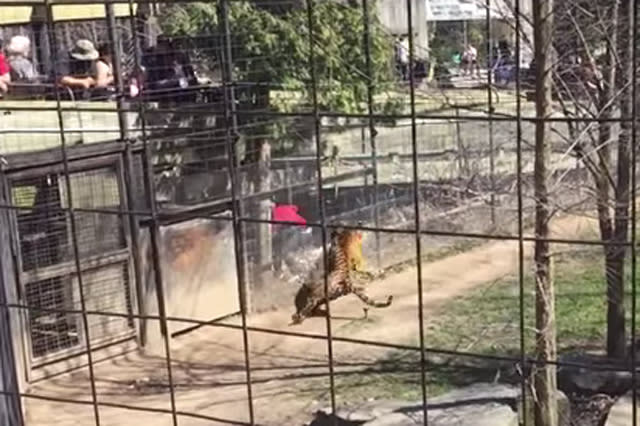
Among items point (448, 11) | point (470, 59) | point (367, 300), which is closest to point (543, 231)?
point (367, 300)

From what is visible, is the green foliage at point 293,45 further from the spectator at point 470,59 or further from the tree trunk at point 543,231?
the tree trunk at point 543,231

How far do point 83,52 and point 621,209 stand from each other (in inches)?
149

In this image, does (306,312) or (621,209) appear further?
(306,312)

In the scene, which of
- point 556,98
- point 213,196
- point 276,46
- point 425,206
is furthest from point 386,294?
point 556,98

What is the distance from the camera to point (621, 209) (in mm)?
5457

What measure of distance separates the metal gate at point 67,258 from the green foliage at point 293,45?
1.38 m

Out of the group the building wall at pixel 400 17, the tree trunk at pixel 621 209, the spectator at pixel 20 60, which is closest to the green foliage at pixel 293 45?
the building wall at pixel 400 17

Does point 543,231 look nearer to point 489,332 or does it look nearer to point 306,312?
point 489,332

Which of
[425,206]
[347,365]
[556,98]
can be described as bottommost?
[347,365]

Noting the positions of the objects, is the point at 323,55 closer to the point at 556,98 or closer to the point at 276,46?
the point at 276,46

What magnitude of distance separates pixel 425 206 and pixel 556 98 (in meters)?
3.48

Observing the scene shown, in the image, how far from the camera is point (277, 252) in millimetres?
8508

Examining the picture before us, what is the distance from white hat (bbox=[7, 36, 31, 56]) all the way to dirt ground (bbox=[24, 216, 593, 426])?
215 centimetres

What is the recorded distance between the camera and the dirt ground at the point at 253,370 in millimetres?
6344
